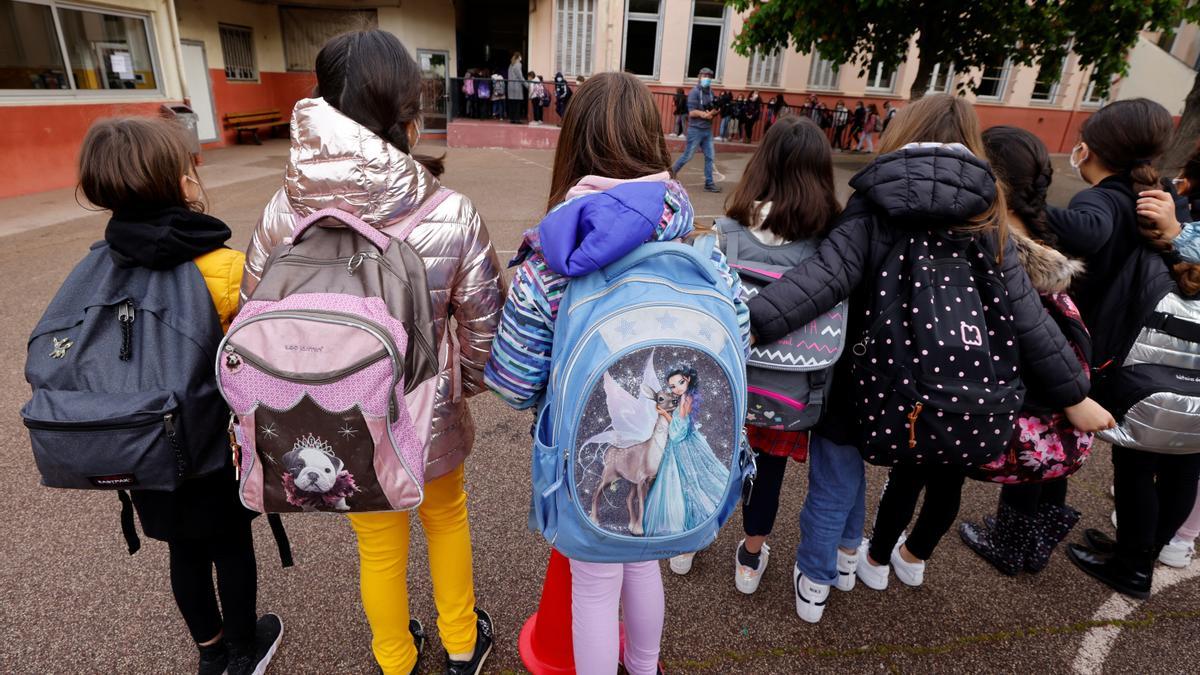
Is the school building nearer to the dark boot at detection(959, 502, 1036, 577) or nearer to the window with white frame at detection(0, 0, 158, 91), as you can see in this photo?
the window with white frame at detection(0, 0, 158, 91)

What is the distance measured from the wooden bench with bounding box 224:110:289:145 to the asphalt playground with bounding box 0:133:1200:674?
1345cm

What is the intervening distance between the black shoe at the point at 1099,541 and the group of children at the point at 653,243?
387 millimetres

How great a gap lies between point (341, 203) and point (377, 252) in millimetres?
167

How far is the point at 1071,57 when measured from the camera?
18375 mm

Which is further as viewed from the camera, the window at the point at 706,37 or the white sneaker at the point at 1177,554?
the window at the point at 706,37

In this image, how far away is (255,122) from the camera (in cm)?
1485

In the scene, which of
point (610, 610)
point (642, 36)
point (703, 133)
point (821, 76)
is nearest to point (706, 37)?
point (642, 36)

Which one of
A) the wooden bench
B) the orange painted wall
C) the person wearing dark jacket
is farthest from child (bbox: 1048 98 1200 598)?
the wooden bench

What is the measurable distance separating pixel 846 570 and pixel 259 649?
7.00ft

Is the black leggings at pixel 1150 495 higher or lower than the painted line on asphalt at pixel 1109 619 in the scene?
higher

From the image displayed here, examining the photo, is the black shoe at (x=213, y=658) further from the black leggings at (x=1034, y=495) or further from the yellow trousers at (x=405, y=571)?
the black leggings at (x=1034, y=495)

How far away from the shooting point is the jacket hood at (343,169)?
1.48m

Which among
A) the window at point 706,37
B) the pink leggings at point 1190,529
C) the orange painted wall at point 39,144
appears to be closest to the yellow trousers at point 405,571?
the pink leggings at point 1190,529

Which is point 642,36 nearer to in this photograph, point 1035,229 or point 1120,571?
point 1035,229
